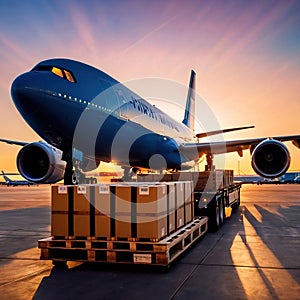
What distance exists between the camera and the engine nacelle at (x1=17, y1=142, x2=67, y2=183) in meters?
12.4

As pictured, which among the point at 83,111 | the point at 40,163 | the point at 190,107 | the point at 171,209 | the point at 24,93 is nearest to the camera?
the point at 171,209

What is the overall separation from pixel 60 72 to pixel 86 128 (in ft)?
5.31

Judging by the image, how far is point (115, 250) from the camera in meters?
5.49

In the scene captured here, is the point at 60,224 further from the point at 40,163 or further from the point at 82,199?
the point at 40,163

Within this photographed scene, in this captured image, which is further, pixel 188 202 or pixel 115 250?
pixel 188 202

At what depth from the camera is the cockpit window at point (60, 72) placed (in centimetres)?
934

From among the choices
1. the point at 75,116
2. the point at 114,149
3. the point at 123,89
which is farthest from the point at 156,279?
the point at 123,89

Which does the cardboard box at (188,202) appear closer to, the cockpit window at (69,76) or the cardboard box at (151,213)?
the cardboard box at (151,213)

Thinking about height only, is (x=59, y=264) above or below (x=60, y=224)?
below

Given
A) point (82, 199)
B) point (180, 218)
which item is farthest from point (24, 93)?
point (180, 218)

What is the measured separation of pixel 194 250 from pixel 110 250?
1898 millimetres

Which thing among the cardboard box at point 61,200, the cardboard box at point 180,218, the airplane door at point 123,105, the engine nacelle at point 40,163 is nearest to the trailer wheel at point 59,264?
the cardboard box at point 61,200

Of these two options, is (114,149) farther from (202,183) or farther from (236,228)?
(236,228)

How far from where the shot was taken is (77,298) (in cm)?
415
